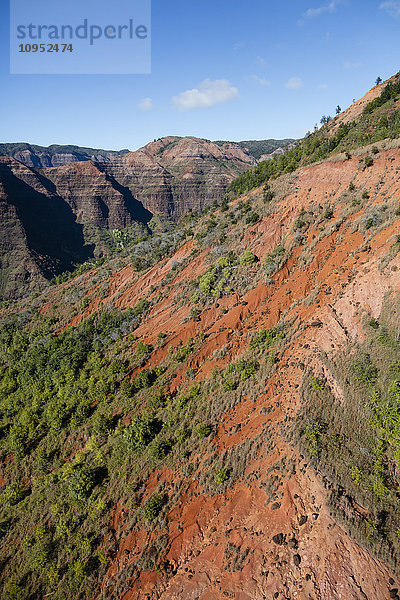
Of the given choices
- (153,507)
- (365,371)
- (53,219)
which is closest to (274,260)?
(365,371)

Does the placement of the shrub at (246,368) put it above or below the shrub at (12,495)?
above

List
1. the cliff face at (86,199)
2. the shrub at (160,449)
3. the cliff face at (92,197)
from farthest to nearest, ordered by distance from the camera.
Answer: the cliff face at (92,197) < the cliff face at (86,199) < the shrub at (160,449)

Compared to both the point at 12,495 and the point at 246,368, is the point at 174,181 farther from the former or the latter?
the point at 12,495

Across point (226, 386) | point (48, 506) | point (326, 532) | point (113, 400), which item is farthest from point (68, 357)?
point (326, 532)

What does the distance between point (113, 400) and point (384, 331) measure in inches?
970

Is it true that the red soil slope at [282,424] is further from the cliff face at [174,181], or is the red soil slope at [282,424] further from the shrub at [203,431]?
the cliff face at [174,181]

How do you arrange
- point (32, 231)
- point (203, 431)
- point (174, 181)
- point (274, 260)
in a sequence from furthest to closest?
point (174, 181) → point (32, 231) → point (274, 260) → point (203, 431)

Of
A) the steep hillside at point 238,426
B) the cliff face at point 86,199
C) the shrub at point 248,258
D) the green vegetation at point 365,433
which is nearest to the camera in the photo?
the green vegetation at point 365,433

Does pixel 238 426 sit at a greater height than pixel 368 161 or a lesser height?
lesser

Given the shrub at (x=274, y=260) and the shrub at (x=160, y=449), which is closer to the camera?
the shrub at (x=160, y=449)

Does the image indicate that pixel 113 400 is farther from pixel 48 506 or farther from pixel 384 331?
pixel 384 331

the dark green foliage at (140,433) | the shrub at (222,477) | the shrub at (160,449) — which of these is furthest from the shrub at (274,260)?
the shrub at (222,477)

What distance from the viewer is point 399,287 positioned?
840 inches

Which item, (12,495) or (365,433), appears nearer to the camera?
(365,433)
